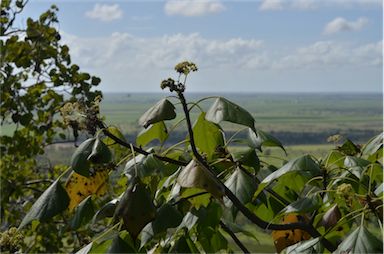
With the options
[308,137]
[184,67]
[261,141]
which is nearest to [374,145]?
[261,141]

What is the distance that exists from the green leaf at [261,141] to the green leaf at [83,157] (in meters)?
0.33

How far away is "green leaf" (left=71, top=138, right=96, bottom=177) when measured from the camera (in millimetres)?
891

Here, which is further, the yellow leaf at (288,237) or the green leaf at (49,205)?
the yellow leaf at (288,237)

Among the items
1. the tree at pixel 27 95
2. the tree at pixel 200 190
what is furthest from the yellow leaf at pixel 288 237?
the tree at pixel 27 95

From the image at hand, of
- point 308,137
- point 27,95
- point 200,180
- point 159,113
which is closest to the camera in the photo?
point 200,180

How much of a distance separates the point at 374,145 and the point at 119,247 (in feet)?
2.00

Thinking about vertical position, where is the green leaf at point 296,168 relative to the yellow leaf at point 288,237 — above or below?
above

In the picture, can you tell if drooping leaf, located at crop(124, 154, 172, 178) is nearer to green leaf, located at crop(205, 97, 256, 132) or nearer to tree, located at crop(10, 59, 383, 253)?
tree, located at crop(10, 59, 383, 253)

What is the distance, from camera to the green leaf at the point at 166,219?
0.87 m

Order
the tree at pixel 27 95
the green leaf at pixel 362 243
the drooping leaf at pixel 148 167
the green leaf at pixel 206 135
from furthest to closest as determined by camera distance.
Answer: the tree at pixel 27 95 → the green leaf at pixel 206 135 → the drooping leaf at pixel 148 167 → the green leaf at pixel 362 243

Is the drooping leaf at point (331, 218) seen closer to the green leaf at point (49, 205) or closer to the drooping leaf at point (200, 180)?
the drooping leaf at point (200, 180)

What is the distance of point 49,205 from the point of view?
37.4 inches

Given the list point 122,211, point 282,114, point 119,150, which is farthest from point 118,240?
point 282,114

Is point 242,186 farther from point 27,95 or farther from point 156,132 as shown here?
point 27,95
